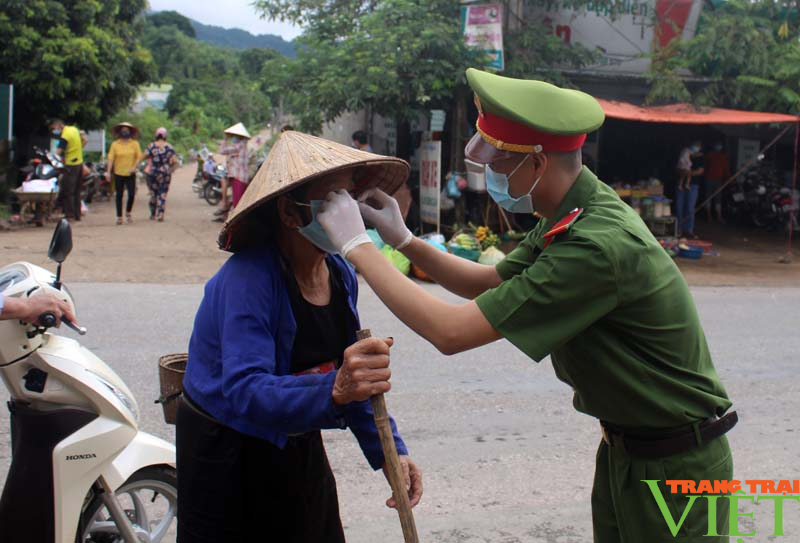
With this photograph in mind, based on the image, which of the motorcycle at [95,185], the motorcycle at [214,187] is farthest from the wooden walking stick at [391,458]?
the motorcycle at [214,187]

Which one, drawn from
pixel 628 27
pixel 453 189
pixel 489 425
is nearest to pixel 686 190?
pixel 628 27

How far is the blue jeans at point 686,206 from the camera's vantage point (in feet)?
48.4

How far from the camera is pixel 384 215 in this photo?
8.64ft

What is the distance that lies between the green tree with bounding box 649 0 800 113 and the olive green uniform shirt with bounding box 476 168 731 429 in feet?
38.3

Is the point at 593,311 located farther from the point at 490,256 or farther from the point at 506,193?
the point at 490,256

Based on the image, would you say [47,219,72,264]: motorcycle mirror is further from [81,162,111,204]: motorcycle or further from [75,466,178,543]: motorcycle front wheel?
[81,162,111,204]: motorcycle

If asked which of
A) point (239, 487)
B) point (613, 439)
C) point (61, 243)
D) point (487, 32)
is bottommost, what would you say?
point (239, 487)

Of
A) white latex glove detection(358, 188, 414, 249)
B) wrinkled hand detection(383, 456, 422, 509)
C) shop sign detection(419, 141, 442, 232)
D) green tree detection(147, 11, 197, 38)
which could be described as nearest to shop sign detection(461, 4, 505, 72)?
shop sign detection(419, 141, 442, 232)

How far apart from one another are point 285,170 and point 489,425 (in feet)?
11.0

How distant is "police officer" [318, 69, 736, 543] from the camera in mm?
2105

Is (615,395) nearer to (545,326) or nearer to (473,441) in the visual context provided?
(545,326)

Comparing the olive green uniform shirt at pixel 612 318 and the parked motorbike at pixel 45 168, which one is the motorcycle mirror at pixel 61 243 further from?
the parked motorbike at pixel 45 168

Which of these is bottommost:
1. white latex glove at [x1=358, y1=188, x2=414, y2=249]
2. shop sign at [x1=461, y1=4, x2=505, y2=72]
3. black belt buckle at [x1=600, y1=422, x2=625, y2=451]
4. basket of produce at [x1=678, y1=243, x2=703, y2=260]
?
basket of produce at [x1=678, y1=243, x2=703, y2=260]

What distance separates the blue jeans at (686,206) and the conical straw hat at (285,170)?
43.5ft
